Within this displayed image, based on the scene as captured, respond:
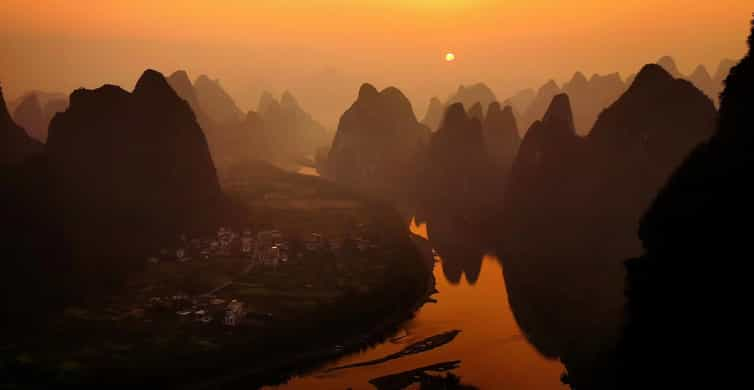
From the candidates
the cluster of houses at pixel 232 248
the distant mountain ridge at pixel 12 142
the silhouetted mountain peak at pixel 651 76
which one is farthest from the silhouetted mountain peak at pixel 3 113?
A: the silhouetted mountain peak at pixel 651 76

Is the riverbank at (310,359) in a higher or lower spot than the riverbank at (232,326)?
lower

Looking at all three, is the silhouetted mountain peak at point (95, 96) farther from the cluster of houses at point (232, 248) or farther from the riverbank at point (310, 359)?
the riverbank at point (310, 359)

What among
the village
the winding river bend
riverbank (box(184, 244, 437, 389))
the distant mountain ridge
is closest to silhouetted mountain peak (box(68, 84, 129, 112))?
the distant mountain ridge

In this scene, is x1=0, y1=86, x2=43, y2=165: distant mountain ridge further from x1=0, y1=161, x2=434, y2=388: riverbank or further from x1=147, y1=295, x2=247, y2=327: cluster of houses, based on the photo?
x1=147, y1=295, x2=247, y2=327: cluster of houses

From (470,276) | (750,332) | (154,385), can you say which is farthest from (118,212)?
(750,332)

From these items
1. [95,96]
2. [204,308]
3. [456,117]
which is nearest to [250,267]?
[204,308]

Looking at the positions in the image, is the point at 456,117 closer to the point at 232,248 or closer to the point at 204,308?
the point at 232,248
